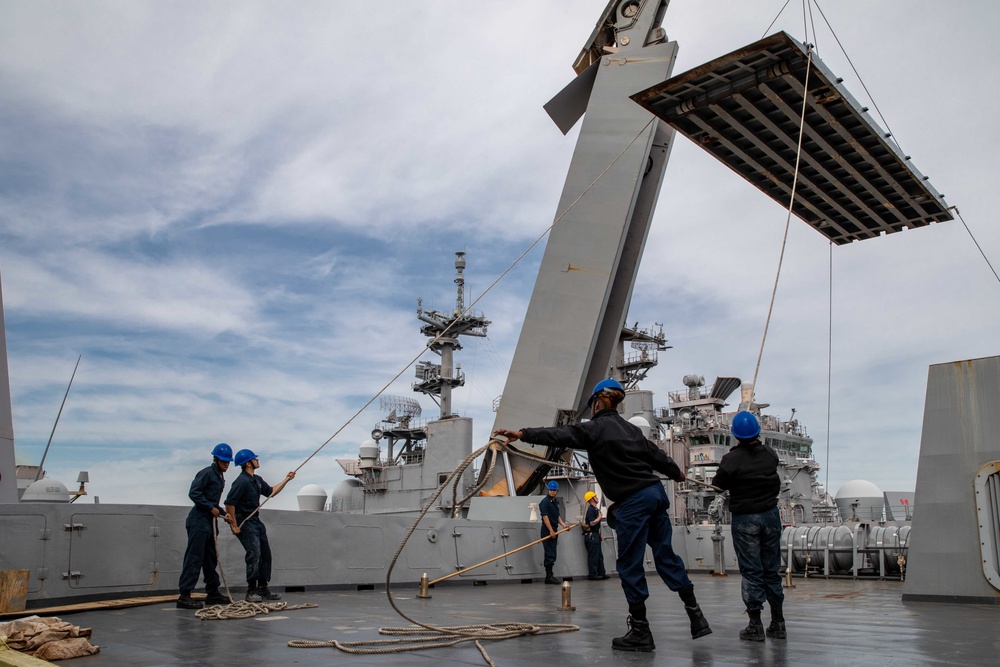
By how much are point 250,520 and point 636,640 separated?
4.21 metres

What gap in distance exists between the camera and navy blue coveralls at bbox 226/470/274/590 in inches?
270

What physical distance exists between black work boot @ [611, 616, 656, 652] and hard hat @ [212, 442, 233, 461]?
4.13 metres

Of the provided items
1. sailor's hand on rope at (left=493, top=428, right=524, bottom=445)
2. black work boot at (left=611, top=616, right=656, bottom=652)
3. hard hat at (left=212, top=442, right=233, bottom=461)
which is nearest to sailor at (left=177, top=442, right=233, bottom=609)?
hard hat at (left=212, top=442, right=233, bottom=461)

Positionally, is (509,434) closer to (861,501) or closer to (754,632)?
(754,632)

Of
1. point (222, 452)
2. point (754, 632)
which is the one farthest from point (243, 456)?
point (754, 632)

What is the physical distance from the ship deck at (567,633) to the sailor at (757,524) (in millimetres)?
277

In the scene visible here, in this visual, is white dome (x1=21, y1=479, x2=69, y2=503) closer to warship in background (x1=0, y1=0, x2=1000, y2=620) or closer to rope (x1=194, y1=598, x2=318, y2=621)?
warship in background (x1=0, y1=0, x2=1000, y2=620)

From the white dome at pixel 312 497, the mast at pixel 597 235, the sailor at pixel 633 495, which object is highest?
the mast at pixel 597 235

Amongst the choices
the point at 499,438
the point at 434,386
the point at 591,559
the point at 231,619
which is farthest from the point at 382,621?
the point at 434,386

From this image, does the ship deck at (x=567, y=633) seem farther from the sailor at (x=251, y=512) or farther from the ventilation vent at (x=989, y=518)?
the sailor at (x=251, y=512)

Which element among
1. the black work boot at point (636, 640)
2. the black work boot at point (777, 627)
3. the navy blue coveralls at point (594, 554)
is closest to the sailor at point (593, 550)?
the navy blue coveralls at point (594, 554)

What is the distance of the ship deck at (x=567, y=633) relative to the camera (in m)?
3.61

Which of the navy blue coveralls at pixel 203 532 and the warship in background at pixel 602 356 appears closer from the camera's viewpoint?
the navy blue coveralls at pixel 203 532

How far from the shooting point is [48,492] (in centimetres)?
1448
